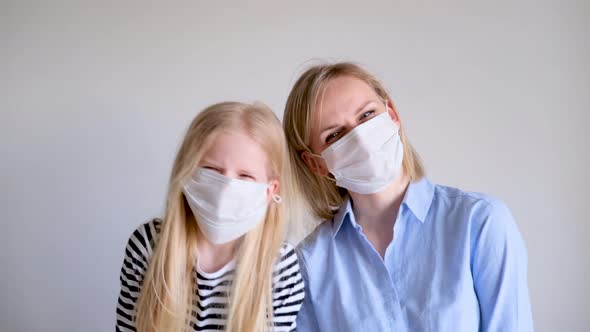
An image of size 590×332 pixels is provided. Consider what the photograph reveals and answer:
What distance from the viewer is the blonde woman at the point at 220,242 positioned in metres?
1.16

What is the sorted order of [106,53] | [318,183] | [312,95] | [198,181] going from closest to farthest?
[198,181] < [312,95] < [318,183] < [106,53]

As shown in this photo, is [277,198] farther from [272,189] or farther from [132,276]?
[132,276]

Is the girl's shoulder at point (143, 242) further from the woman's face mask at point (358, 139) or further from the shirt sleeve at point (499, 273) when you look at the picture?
the shirt sleeve at point (499, 273)

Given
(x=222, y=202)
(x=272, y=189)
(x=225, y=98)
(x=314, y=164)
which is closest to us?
(x=222, y=202)

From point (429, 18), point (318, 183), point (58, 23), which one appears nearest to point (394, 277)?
point (318, 183)

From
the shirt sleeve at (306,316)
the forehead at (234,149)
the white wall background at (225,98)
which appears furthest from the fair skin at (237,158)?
the white wall background at (225,98)

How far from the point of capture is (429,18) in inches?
63.5

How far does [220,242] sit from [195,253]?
0.31 feet

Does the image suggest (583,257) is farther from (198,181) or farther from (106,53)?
(106,53)

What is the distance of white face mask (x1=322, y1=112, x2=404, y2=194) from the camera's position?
1.21 m

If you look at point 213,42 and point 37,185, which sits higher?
point 213,42

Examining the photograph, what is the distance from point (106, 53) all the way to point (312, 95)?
639 millimetres

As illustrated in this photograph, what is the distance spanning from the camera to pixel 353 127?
124 cm

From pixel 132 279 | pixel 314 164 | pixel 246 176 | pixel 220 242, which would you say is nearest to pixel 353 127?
pixel 314 164
